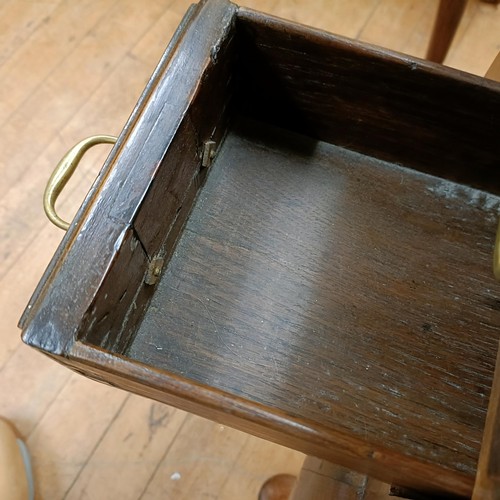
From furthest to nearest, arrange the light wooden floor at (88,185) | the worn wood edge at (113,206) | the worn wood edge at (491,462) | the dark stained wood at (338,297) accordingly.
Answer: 1. the light wooden floor at (88,185)
2. the dark stained wood at (338,297)
3. the worn wood edge at (113,206)
4. the worn wood edge at (491,462)

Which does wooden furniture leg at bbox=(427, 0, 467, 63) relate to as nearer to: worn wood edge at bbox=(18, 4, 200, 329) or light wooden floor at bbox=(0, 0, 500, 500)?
light wooden floor at bbox=(0, 0, 500, 500)

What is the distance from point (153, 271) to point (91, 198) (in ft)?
0.42

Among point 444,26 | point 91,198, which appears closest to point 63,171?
point 91,198

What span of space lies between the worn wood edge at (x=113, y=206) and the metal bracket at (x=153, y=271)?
10cm

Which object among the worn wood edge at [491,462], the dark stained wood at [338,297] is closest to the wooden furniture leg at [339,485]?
the dark stained wood at [338,297]

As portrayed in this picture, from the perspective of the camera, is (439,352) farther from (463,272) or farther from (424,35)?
(424,35)

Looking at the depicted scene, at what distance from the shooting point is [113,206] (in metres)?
0.58

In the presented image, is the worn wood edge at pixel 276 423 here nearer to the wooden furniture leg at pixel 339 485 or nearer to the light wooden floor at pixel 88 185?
the wooden furniture leg at pixel 339 485

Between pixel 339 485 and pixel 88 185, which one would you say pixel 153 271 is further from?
pixel 88 185

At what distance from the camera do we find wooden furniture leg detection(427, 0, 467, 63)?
101 cm

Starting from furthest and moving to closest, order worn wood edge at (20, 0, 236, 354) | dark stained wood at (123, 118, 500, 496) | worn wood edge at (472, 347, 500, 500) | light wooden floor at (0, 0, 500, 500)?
light wooden floor at (0, 0, 500, 500), dark stained wood at (123, 118, 500, 496), worn wood edge at (20, 0, 236, 354), worn wood edge at (472, 347, 500, 500)

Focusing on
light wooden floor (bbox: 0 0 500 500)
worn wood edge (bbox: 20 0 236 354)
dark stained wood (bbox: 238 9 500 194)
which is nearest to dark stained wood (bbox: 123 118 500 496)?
dark stained wood (bbox: 238 9 500 194)

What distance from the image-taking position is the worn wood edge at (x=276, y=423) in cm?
47

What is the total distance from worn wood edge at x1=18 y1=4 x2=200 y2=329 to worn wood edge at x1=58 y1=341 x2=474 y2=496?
0.06 meters
